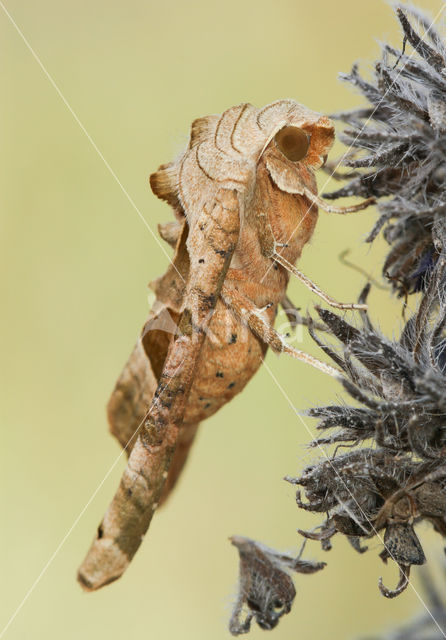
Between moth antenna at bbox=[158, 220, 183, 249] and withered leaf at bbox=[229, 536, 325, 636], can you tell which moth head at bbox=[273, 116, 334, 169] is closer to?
moth antenna at bbox=[158, 220, 183, 249]

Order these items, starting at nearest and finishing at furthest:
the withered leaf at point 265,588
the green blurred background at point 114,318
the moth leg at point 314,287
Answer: the moth leg at point 314,287 → the withered leaf at point 265,588 → the green blurred background at point 114,318

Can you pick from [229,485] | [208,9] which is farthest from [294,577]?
[208,9]

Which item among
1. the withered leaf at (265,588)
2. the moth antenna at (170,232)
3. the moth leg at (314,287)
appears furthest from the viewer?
the moth antenna at (170,232)

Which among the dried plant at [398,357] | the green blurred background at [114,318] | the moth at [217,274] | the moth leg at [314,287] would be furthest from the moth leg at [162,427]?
the green blurred background at [114,318]

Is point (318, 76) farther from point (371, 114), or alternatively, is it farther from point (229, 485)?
point (229, 485)

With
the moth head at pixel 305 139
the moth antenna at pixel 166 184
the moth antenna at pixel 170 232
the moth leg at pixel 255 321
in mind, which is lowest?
the moth leg at pixel 255 321

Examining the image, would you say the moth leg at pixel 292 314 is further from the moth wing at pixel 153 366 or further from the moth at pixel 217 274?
the moth wing at pixel 153 366

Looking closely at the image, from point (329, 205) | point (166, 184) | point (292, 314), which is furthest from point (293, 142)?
point (292, 314)

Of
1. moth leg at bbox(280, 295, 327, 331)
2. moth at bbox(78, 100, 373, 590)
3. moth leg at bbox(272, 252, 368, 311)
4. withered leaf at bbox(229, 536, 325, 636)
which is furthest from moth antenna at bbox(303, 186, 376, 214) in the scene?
withered leaf at bbox(229, 536, 325, 636)
